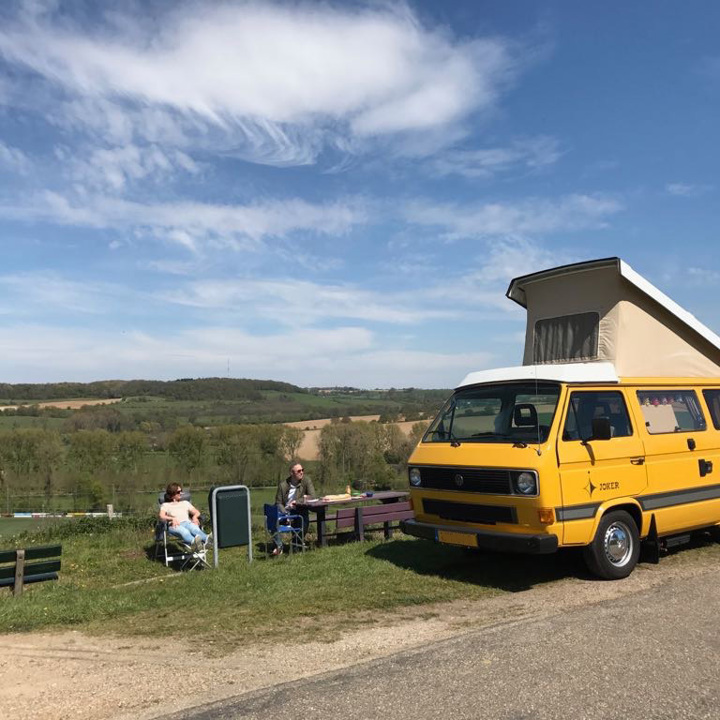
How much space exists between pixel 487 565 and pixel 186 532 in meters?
4.21

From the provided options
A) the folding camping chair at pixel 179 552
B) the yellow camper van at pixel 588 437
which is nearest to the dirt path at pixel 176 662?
the yellow camper van at pixel 588 437

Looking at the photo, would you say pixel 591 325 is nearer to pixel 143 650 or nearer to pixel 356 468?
pixel 143 650

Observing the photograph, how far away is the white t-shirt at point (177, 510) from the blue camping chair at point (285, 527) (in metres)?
1.34

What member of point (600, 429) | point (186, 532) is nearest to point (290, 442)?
point (186, 532)

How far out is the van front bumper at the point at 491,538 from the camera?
6848mm

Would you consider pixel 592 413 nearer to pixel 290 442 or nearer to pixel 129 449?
pixel 290 442

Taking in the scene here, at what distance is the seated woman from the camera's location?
9602 millimetres

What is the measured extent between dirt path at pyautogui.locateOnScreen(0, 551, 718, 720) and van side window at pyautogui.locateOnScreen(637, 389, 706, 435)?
2.17 meters

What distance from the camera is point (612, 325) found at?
8.34 meters

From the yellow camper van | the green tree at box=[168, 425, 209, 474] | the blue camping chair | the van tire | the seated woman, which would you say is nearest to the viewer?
the yellow camper van

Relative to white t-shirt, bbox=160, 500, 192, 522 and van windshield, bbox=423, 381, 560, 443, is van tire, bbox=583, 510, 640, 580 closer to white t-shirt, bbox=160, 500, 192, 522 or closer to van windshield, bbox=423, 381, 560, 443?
van windshield, bbox=423, 381, 560, 443

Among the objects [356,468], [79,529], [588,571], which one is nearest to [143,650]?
[588,571]

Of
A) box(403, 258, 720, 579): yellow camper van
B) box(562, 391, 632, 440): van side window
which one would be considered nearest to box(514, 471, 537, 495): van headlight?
Answer: box(403, 258, 720, 579): yellow camper van

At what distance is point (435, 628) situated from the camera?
594 centimetres
